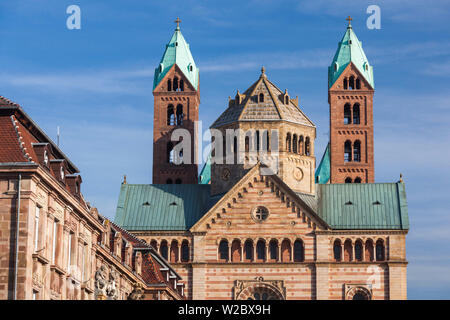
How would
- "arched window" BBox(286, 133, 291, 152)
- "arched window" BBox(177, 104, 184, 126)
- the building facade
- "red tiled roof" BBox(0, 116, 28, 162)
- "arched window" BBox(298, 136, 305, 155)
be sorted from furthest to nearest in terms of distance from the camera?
"arched window" BBox(177, 104, 184, 126) → "arched window" BBox(298, 136, 305, 155) → "arched window" BBox(286, 133, 291, 152) → "red tiled roof" BBox(0, 116, 28, 162) → the building facade

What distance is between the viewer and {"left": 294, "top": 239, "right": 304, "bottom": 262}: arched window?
331 ft

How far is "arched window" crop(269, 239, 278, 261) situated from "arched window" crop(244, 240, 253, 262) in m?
1.56

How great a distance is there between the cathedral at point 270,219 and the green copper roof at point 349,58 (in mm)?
9502

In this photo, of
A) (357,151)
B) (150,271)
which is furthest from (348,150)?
(150,271)

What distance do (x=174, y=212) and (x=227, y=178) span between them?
208 inches

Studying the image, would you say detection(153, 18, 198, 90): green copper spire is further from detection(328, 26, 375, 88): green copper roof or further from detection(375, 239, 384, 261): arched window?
detection(375, 239, 384, 261): arched window

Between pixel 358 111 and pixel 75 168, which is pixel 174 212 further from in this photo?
pixel 75 168

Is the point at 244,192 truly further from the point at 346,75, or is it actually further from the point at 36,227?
the point at 36,227

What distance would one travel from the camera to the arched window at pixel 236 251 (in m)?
101

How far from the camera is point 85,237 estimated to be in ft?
186

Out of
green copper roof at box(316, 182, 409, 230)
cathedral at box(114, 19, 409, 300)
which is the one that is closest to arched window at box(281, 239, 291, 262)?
cathedral at box(114, 19, 409, 300)

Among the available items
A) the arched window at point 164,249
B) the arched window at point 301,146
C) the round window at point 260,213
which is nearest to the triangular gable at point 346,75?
the arched window at point 301,146

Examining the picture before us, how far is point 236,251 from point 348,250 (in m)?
8.95
